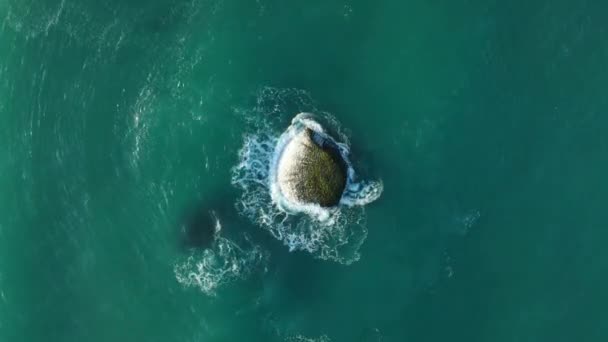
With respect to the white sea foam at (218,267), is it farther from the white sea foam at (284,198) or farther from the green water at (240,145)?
the white sea foam at (284,198)

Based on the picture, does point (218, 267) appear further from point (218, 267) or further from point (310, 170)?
point (310, 170)

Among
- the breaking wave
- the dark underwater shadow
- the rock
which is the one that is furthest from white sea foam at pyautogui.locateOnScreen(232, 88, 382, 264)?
the breaking wave

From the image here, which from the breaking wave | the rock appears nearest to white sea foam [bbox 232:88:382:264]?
the rock

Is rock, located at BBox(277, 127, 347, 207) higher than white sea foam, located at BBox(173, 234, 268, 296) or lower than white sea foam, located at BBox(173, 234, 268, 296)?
higher

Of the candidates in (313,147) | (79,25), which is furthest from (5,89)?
(313,147)

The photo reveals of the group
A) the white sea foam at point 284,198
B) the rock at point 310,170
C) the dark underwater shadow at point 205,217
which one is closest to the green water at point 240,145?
the dark underwater shadow at point 205,217

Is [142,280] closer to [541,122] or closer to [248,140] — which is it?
[248,140]

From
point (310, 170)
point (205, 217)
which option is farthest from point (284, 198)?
point (205, 217)

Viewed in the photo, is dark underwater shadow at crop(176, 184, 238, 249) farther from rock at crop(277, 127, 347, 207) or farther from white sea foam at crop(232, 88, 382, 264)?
rock at crop(277, 127, 347, 207)
